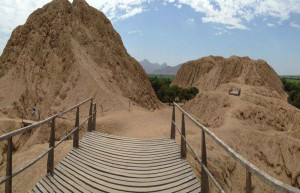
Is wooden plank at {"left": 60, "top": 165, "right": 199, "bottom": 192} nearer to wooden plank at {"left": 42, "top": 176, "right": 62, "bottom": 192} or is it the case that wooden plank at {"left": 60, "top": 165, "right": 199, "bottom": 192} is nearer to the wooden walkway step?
the wooden walkway step

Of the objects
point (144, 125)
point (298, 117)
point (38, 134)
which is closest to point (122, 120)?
point (144, 125)

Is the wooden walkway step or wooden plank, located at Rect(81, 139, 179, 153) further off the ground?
wooden plank, located at Rect(81, 139, 179, 153)

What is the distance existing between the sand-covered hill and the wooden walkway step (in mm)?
8767

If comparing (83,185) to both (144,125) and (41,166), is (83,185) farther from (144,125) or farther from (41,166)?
(144,125)

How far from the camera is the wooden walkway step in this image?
4.11m

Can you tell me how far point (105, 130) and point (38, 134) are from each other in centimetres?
291

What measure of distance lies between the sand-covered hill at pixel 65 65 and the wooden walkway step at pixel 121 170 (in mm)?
8767

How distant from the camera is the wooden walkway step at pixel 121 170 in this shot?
13.5ft

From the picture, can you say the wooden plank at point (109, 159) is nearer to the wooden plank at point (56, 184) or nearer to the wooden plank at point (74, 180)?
the wooden plank at point (74, 180)

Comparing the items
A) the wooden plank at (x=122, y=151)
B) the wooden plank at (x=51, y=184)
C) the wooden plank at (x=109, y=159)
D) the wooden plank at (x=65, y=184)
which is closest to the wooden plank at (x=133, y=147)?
the wooden plank at (x=122, y=151)

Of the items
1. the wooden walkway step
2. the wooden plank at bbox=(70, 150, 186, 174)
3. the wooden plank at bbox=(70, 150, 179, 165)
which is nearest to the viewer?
the wooden walkway step

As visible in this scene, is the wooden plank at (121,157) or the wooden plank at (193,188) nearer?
the wooden plank at (193,188)

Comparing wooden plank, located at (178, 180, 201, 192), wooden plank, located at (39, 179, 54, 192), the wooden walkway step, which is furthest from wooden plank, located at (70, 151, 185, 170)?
wooden plank, located at (39, 179, 54, 192)

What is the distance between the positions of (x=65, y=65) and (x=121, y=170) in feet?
42.6
